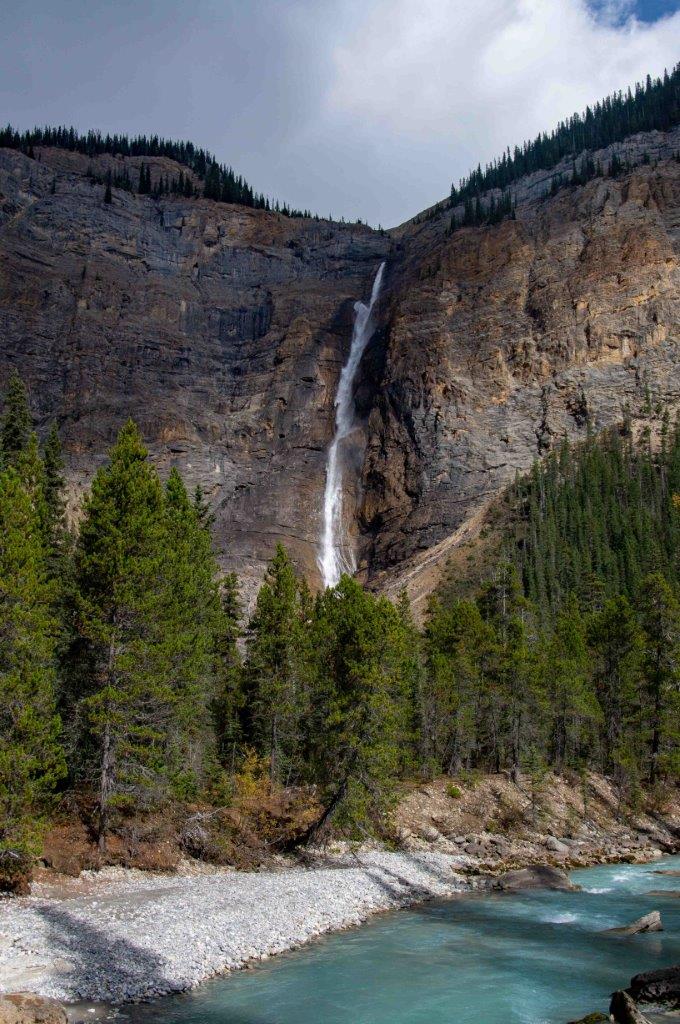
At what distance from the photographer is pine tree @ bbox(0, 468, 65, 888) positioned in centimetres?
2069

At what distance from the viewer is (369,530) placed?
359 ft

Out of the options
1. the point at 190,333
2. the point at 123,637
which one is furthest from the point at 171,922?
the point at 190,333

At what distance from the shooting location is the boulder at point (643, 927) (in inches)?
872

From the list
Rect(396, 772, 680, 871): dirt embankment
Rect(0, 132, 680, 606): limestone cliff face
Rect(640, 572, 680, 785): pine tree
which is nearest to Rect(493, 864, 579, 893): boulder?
Rect(396, 772, 680, 871): dirt embankment

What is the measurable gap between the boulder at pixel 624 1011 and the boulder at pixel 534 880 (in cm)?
1432

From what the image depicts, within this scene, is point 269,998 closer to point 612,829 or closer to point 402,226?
point 612,829

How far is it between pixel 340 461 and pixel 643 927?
95.9m

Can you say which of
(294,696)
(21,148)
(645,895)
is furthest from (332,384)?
(645,895)

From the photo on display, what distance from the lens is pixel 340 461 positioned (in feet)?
380

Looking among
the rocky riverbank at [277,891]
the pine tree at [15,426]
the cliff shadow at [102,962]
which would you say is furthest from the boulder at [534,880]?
the pine tree at [15,426]

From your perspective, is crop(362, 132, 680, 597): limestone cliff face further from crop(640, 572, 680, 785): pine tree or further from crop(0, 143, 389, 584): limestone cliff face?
crop(640, 572, 680, 785): pine tree

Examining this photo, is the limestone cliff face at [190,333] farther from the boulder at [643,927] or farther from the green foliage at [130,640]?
the boulder at [643,927]

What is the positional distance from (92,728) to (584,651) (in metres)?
34.3

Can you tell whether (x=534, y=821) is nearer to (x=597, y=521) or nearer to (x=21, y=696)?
(x=21, y=696)
